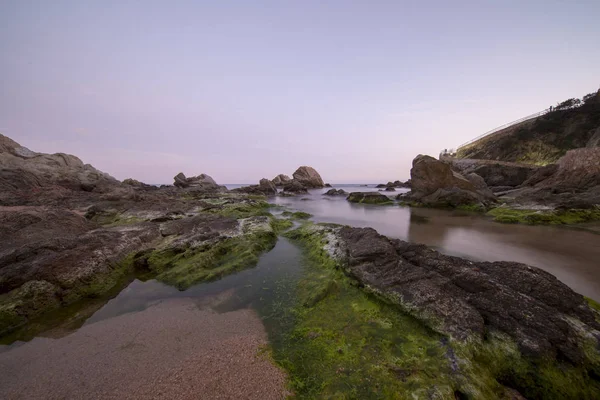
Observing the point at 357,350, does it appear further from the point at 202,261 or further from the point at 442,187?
the point at 442,187

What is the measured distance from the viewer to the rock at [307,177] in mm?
75794

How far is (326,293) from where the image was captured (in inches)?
223

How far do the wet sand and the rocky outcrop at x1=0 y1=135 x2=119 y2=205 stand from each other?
23028 mm

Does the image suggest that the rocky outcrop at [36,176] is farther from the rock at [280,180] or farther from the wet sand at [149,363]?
the rock at [280,180]

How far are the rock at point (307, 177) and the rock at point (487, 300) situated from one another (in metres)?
69.6

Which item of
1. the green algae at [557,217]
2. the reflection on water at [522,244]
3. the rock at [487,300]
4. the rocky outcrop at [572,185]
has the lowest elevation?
the reflection on water at [522,244]

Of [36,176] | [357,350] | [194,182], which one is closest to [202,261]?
[357,350]

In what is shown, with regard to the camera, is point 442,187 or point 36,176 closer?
point 36,176

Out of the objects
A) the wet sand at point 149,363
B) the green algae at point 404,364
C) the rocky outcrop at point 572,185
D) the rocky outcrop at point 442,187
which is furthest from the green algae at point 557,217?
the wet sand at point 149,363

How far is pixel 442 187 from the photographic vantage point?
2488 cm

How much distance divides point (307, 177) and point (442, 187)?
179ft

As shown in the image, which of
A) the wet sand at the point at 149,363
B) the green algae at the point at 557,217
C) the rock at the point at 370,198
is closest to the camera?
the wet sand at the point at 149,363

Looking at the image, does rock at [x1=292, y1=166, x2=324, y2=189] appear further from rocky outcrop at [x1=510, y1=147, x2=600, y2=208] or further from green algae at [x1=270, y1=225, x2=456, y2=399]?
green algae at [x1=270, y1=225, x2=456, y2=399]

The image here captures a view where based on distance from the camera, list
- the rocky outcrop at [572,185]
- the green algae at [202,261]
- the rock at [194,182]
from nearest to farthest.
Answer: the green algae at [202,261] → the rocky outcrop at [572,185] → the rock at [194,182]
